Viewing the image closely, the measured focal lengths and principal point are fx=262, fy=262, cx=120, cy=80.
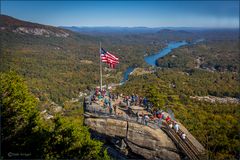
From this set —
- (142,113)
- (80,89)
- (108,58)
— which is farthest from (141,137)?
(80,89)

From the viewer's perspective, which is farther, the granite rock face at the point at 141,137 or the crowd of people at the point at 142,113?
the crowd of people at the point at 142,113

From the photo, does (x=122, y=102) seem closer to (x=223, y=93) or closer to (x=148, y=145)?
(x=148, y=145)

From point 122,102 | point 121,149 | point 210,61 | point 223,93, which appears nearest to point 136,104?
point 122,102

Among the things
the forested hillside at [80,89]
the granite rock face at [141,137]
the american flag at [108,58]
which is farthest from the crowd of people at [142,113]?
the american flag at [108,58]

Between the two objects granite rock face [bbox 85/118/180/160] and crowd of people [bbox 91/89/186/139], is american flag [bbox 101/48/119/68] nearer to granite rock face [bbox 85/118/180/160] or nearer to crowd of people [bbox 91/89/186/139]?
crowd of people [bbox 91/89/186/139]

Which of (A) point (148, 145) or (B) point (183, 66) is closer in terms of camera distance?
(A) point (148, 145)

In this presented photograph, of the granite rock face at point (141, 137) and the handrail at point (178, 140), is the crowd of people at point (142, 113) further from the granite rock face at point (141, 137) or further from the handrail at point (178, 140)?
the granite rock face at point (141, 137)

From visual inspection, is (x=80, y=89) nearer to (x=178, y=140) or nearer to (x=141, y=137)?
(x=141, y=137)

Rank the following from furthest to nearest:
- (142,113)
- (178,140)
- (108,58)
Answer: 1. (108,58)
2. (142,113)
3. (178,140)

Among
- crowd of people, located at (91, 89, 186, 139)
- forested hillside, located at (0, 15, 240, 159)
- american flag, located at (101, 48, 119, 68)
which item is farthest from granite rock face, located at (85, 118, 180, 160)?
american flag, located at (101, 48, 119, 68)
